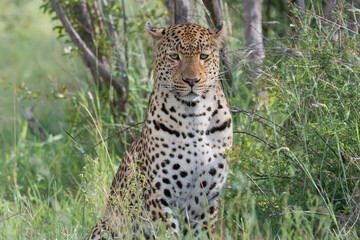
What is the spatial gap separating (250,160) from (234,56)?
1118 mm

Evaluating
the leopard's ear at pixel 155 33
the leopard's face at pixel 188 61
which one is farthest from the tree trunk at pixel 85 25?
the leopard's face at pixel 188 61

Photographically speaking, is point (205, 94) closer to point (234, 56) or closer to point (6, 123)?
point (234, 56)

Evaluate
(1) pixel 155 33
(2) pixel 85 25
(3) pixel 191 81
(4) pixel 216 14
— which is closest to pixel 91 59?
(2) pixel 85 25

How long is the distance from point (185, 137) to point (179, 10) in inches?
74.3

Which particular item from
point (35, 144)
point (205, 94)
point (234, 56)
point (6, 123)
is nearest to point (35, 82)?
point (6, 123)

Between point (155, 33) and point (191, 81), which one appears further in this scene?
point (155, 33)

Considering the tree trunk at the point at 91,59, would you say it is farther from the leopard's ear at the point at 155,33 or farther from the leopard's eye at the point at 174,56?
the leopard's eye at the point at 174,56

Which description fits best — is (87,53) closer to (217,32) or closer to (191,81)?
(217,32)

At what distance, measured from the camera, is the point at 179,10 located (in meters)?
5.70

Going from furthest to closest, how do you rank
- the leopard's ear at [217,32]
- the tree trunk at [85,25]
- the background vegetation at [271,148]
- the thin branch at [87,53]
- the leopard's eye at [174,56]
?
the tree trunk at [85,25] < the thin branch at [87,53] < the leopard's ear at [217,32] < the leopard's eye at [174,56] < the background vegetation at [271,148]

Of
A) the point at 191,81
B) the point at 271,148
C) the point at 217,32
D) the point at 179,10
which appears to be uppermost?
the point at 179,10

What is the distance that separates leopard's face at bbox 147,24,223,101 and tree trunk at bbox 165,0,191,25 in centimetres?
119

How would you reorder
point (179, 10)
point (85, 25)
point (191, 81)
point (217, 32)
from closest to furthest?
point (191, 81) < point (217, 32) < point (179, 10) < point (85, 25)

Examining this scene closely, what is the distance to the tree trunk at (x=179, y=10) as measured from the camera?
18.5 feet
